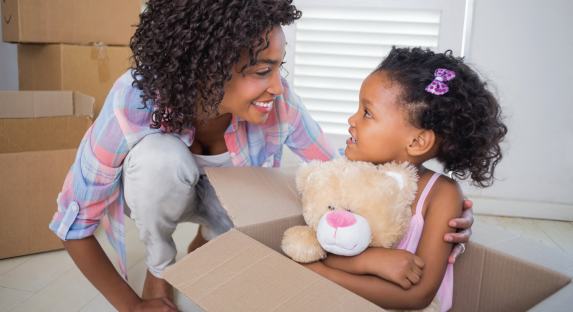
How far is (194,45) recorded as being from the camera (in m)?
0.80

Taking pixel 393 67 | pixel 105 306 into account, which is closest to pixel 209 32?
pixel 393 67

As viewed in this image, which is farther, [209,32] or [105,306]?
[105,306]

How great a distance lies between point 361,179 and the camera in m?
0.74

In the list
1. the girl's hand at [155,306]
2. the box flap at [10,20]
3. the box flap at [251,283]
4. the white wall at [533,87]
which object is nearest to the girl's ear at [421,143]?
the box flap at [251,283]

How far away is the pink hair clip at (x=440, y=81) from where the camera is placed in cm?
77

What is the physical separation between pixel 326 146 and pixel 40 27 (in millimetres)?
914

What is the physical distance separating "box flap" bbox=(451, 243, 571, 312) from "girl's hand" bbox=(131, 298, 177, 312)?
537 millimetres

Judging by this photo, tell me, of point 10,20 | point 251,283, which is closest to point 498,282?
point 251,283

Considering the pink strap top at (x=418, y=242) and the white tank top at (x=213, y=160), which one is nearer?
the pink strap top at (x=418, y=242)

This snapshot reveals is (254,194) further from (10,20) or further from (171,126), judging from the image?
(10,20)

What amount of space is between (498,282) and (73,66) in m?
1.24

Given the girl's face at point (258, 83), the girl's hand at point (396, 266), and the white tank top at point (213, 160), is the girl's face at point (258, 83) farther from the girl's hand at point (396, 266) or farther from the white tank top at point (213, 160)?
the girl's hand at point (396, 266)

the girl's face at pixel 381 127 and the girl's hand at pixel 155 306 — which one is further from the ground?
the girl's face at pixel 381 127

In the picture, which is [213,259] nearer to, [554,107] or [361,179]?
[361,179]
